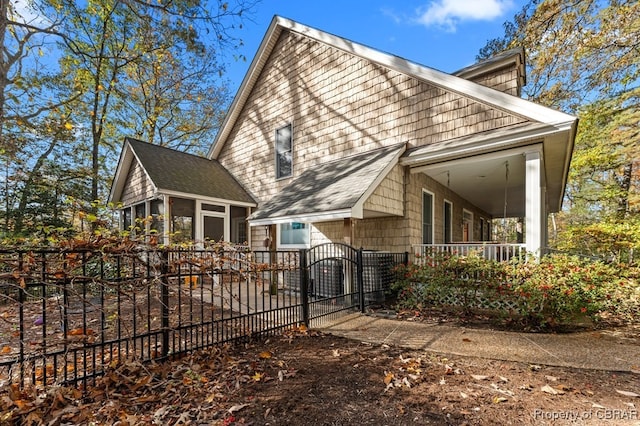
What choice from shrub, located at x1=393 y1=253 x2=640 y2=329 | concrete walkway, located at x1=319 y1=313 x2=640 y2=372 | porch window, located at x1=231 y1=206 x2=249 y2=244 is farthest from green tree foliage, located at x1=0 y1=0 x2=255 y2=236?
shrub, located at x1=393 y1=253 x2=640 y2=329

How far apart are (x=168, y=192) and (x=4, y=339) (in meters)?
5.00

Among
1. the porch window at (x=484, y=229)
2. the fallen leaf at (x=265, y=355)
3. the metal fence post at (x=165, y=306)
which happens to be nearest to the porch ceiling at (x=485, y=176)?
the porch window at (x=484, y=229)

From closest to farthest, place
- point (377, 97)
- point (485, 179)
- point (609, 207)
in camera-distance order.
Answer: point (377, 97), point (485, 179), point (609, 207)

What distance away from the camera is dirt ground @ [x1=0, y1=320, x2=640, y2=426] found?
7.89ft

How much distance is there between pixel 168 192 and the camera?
28.7 feet

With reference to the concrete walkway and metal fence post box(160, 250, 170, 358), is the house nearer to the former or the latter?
the concrete walkway

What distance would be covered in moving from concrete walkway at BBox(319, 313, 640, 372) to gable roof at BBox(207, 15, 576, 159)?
371cm

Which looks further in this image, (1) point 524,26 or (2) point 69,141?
(2) point 69,141

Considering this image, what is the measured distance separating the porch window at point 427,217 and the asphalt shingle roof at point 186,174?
6.24 metres

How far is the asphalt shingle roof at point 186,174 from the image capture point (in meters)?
9.33

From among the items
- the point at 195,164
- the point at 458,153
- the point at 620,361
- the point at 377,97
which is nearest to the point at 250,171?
the point at 195,164

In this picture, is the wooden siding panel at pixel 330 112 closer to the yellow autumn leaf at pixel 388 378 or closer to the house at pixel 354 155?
the house at pixel 354 155

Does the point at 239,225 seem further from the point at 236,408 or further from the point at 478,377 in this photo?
the point at 478,377

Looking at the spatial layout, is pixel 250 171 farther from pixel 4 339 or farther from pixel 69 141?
pixel 69 141
